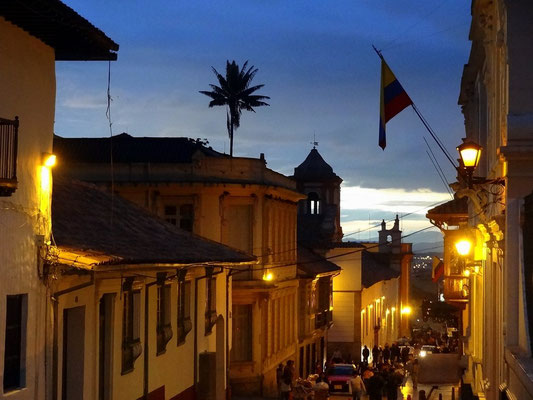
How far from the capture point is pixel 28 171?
1365 cm

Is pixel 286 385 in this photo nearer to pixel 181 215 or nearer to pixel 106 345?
pixel 181 215

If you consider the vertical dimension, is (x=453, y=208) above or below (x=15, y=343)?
above

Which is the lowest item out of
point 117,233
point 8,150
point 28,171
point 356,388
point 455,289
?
point 356,388

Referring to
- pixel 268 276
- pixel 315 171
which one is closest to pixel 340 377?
pixel 268 276

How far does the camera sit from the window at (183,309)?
24484mm

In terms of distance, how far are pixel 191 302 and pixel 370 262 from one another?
5042 cm

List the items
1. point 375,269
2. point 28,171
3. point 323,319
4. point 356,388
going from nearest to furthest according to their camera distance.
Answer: point 28,171 → point 356,388 → point 323,319 → point 375,269

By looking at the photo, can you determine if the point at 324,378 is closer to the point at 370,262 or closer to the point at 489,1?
the point at 489,1

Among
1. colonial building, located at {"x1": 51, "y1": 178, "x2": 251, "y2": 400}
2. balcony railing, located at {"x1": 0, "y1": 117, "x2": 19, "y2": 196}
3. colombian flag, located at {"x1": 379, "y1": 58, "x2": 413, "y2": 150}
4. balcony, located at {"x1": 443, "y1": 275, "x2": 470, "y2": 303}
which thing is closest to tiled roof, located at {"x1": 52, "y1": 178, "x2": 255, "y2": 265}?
colonial building, located at {"x1": 51, "y1": 178, "x2": 251, "y2": 400}

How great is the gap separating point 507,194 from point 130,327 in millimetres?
8636

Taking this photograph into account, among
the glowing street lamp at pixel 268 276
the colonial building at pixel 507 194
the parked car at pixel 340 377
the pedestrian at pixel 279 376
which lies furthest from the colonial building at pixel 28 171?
the glowing street lamp at pixel 268 276

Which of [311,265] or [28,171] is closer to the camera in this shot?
[28,171]

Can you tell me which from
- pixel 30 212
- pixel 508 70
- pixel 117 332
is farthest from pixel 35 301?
pixel 508 70

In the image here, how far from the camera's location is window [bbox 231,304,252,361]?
40031mm
